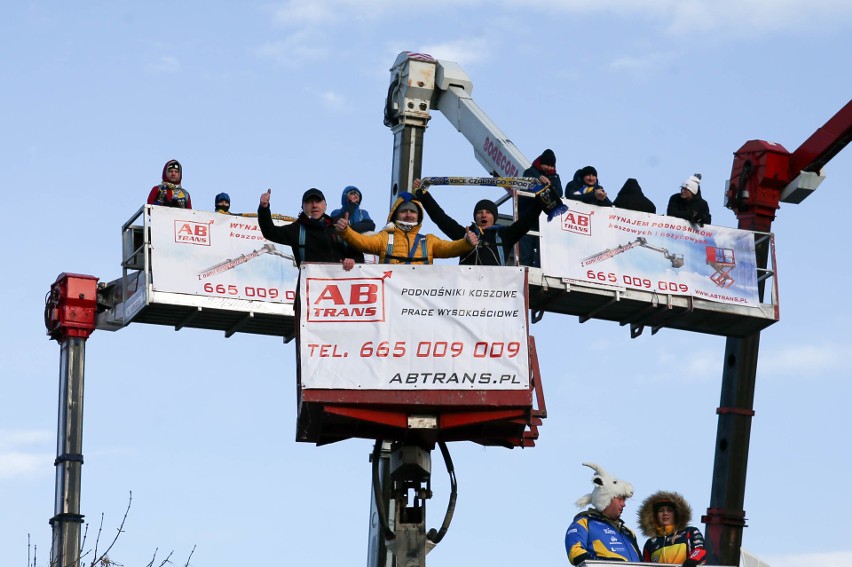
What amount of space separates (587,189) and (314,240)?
33.7 feet

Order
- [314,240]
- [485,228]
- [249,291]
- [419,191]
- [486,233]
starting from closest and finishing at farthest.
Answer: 1. [314,240]
2. [485,228]
3. [486,233]
4. [419,191]
5. [249,291]

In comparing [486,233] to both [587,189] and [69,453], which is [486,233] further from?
[69,453]

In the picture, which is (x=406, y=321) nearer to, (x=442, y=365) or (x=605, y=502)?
(x=442, y=365)

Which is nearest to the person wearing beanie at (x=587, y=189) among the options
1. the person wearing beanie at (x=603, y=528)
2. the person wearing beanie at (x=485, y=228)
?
the person wearing beanie at (x=485, y=228)

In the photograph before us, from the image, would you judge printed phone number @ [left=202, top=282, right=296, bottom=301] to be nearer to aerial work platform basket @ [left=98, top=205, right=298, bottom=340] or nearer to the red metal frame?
aerial work platform basket @ [left=98, top=205, right=298, bottom=340]

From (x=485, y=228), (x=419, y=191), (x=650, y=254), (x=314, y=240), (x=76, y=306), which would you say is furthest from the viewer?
(x=76, y=306)

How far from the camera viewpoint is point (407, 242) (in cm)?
2059

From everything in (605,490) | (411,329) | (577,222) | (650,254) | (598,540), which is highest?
(577,222)

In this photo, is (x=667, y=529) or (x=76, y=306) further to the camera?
(x=76, y=306)

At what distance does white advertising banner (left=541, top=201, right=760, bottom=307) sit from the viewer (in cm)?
2991

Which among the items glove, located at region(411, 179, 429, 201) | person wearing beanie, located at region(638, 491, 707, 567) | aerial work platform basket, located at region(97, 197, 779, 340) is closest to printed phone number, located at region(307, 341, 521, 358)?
person wearing beanie, located at region(638, 491, 707, 567)

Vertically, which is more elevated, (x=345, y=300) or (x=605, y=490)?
(x=345, y=300)

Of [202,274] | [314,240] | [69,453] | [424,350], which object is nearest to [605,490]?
[424,350]

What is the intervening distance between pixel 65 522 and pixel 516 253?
26.7ft
